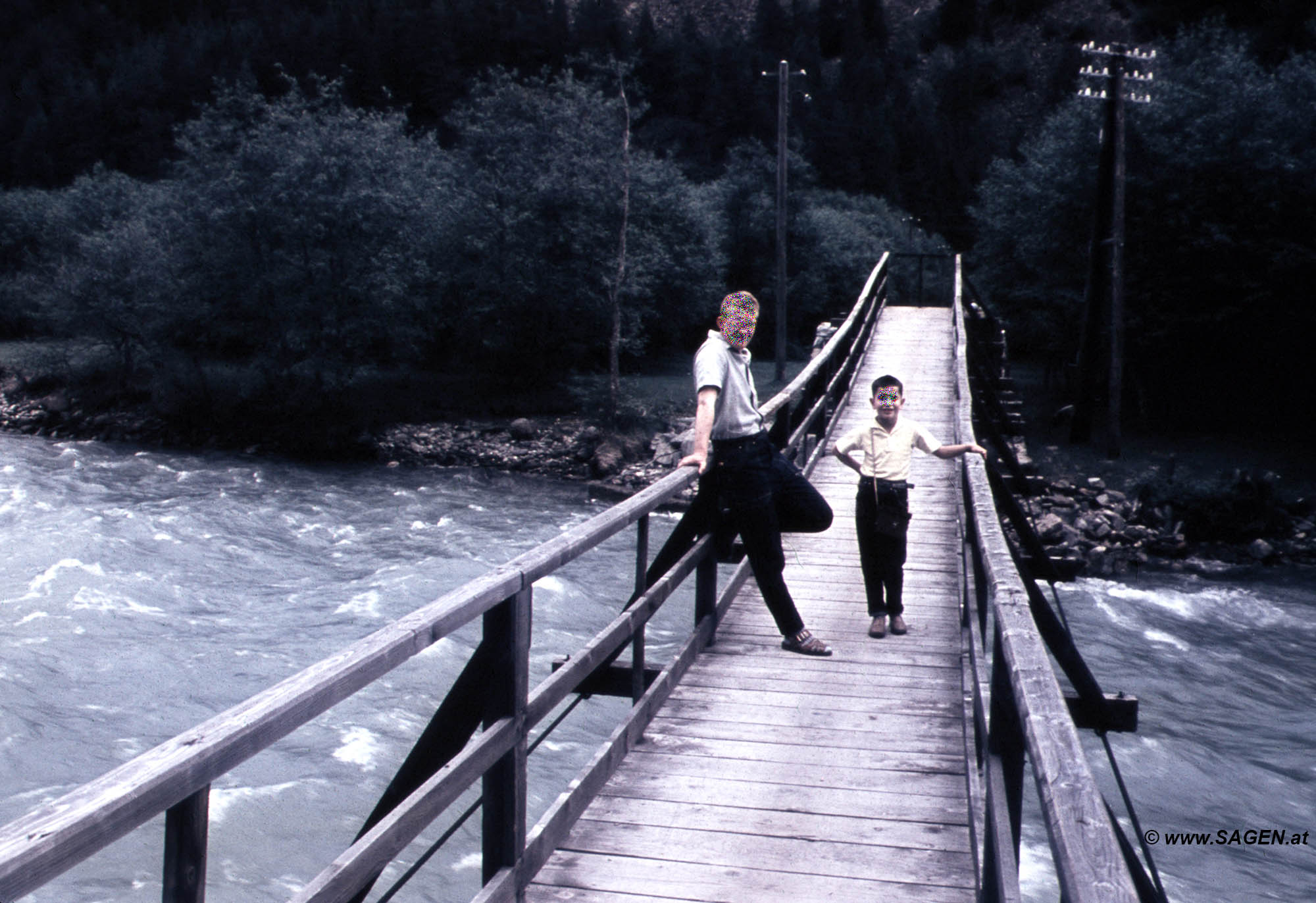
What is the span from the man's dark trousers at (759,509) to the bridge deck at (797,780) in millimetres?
439

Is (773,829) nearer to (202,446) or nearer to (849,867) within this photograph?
(849,867)

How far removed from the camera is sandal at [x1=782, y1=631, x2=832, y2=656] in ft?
20.0

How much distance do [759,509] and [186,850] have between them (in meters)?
4.15

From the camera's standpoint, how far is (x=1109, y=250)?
24.6 meters

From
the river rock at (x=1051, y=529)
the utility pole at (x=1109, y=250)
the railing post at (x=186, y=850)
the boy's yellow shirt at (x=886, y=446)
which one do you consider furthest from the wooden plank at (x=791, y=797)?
the utility pole at (x=1109, y=250)

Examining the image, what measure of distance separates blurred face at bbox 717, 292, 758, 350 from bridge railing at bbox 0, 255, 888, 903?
0.73 metres

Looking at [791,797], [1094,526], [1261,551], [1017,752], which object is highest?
[1017,752]

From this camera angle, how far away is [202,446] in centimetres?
3162

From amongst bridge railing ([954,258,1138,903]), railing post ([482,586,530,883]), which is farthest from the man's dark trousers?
railing post ([482,586,530,883])

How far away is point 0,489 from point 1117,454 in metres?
22.4

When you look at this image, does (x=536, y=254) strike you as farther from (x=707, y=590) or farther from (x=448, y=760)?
(x=448, y=760)

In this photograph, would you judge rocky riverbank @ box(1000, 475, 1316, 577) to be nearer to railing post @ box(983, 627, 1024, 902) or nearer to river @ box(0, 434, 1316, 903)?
river @ box(0, 434, 1316, 903)

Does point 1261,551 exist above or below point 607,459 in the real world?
below

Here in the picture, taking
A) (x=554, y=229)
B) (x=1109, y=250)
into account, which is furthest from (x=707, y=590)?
(x=554, y=229)
